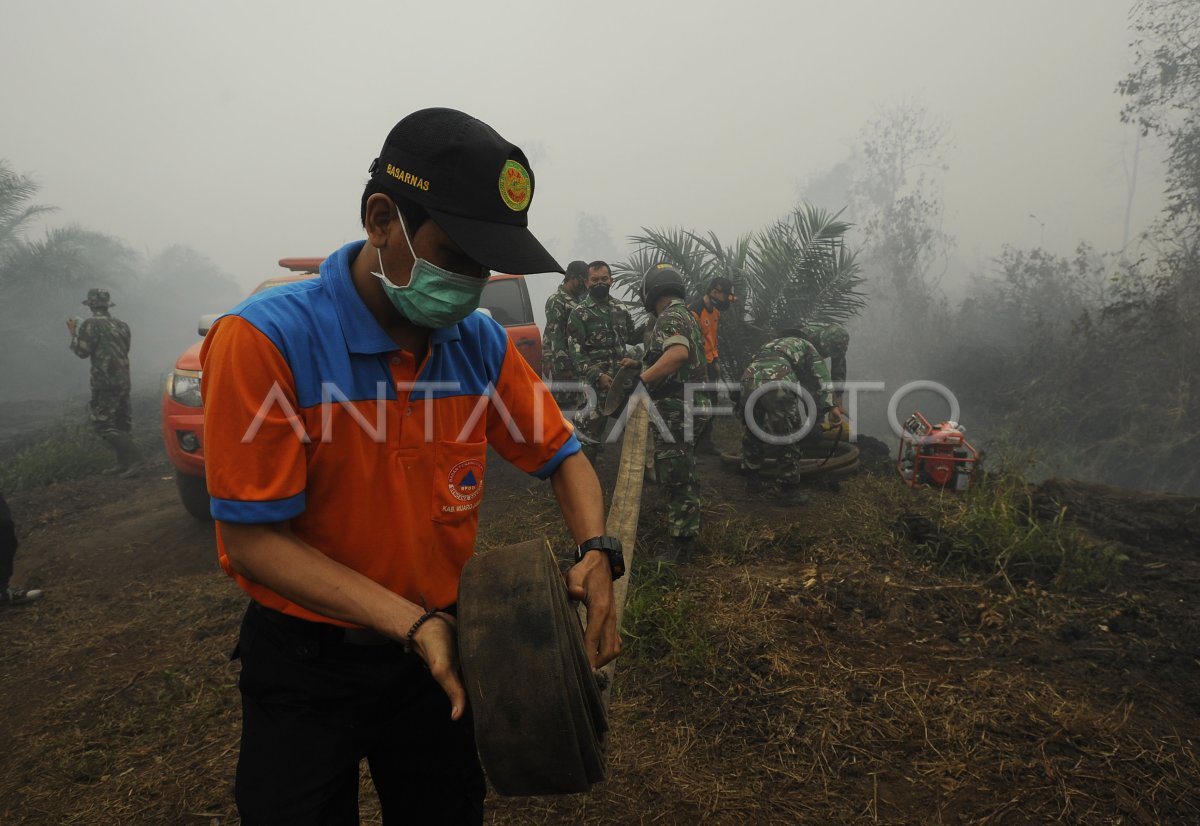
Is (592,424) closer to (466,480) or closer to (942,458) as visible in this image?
(942,458)

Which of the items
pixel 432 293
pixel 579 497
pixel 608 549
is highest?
pixel 432 293

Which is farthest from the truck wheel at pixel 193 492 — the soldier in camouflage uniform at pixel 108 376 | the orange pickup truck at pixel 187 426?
the soldier in camouflage uniform at pixel 108 376

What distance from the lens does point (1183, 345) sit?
8.75 m

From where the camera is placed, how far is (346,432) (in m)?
1.37

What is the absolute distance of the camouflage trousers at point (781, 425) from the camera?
21.1 feet

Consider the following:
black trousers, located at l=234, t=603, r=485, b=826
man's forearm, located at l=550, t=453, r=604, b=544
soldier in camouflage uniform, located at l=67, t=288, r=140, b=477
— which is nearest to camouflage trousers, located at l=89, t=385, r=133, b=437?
soldier in camouflage uniform, located at l=67, t=288, r=140, b=477

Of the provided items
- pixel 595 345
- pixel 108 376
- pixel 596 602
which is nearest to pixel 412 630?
pixel 596 602

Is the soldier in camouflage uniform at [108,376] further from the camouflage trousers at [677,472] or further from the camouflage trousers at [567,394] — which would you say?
the camouflage trousers at [677,472]

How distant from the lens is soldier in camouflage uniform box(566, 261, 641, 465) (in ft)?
22.5

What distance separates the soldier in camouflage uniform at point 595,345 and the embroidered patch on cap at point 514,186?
540cm

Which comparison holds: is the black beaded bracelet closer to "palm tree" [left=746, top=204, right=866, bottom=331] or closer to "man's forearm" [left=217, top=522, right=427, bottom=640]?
"man's forearm" [left=217, top=522, right=427, bottom=640]

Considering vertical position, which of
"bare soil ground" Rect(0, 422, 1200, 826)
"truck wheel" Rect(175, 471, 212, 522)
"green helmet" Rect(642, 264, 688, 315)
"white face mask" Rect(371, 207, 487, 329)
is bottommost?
"bare soil ground" Rect(0, 422, 1200, 826)

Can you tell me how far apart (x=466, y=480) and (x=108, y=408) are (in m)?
9.24

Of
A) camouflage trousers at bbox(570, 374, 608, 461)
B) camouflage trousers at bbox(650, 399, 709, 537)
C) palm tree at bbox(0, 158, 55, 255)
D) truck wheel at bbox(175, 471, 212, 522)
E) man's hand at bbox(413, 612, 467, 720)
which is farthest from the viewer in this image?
palm tree at bbox(0, 158, 55, 255)
